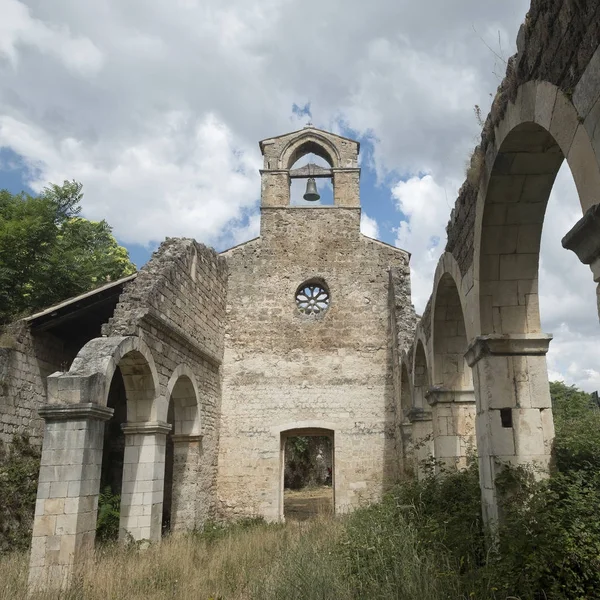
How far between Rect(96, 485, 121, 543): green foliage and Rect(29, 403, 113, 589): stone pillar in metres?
3.11

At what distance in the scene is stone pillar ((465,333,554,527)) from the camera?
4984 mm

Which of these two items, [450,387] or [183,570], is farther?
[450,387]

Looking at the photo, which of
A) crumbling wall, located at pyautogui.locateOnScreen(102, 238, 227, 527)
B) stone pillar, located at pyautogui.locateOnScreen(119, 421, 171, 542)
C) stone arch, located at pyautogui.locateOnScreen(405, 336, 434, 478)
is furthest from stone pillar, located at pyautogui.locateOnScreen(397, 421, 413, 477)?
stone pillar, located at pyautogui.locateOnScreen(119, 421, 171, 542)

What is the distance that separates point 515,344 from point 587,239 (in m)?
2.51

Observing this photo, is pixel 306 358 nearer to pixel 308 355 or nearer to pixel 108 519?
pixel 308 355

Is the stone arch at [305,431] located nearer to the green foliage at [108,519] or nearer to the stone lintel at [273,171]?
the green foliage at [108,519]

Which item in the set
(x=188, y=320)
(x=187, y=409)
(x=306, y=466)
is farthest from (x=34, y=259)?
(x=306, y=466)

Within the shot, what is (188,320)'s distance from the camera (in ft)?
34.8

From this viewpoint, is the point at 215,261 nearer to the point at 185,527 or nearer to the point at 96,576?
the point at 185,527

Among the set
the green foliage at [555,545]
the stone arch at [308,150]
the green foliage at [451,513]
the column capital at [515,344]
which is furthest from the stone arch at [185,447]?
the green foliage at [555,545]

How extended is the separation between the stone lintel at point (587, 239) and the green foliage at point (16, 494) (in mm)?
8701

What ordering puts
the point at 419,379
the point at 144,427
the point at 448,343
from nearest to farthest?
1. the point at 448,343
2. the point at 144,427
3. the point at 419,379

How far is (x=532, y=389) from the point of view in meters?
5.09

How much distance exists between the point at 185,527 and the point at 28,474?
3031 millimetres
